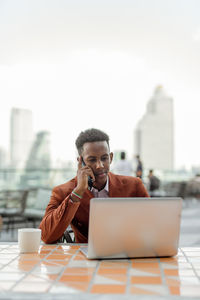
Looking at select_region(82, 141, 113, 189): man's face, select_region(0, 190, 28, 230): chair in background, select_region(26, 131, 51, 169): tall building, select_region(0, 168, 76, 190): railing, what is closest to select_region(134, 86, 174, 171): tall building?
select_region(26, 131, 51, 169): tall building

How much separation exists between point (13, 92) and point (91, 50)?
5.99m

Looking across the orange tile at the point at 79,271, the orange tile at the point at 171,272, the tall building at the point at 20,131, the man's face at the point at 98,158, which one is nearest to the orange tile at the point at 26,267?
the orange tile at the point at 79,271

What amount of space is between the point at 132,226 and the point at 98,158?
604 millimetres

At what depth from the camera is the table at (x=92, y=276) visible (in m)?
0.94

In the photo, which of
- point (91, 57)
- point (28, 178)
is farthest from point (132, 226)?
point (91, 57)

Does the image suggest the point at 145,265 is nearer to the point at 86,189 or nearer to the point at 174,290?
the point at 174,290

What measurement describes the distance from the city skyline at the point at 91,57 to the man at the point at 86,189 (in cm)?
430

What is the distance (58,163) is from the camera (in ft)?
26.9

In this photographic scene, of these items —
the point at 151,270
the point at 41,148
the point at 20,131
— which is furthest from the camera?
the point at 20,131

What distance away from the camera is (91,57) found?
1299 cm

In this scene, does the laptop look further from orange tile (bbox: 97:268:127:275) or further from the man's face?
the man's face

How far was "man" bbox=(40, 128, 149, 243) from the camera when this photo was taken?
162 centimetres

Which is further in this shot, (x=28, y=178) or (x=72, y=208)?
(x=28, y=178)

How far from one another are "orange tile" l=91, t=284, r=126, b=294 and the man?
2.09 ft
